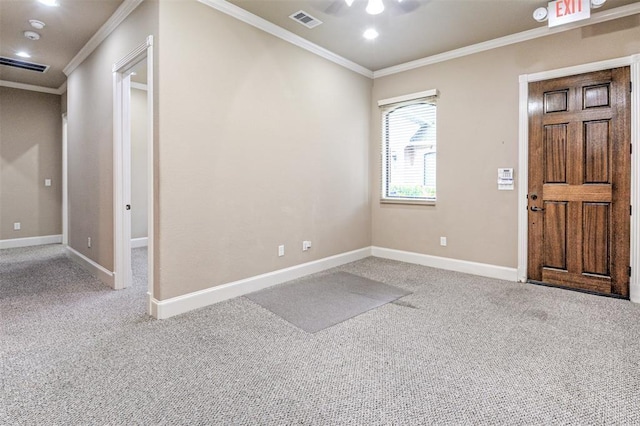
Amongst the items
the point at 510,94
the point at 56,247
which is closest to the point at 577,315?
the point at 510,94

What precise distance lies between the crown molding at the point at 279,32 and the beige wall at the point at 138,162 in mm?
3475

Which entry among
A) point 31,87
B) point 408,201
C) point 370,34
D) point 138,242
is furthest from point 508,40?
point 31,87

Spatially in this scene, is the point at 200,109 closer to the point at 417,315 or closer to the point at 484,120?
the point at 417,315

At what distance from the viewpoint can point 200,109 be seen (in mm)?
3174

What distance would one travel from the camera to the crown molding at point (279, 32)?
329cm

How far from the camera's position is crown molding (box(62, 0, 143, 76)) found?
3.26 m

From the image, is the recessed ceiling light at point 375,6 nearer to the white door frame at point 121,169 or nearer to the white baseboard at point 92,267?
the white door frame at point 121,169

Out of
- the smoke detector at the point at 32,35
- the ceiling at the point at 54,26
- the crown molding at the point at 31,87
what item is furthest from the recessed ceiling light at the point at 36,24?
the crown molding at the point at 31,87

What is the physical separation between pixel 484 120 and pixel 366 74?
1.92 meters

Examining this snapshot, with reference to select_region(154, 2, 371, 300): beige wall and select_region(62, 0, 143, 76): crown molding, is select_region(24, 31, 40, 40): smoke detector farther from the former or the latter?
select_region(154, 2, 371, 300): beige wall

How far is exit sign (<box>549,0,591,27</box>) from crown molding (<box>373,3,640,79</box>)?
1.33 ft

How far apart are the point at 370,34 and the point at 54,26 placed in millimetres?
3501

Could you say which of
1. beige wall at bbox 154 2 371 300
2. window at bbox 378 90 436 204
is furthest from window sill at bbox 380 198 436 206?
beige wall at bbox 154 2 371 300

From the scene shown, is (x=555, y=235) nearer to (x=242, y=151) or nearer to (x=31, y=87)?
(x=242, y=151)
